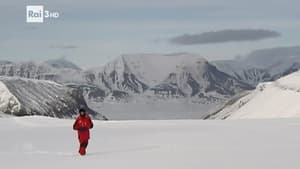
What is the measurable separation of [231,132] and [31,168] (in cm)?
1413

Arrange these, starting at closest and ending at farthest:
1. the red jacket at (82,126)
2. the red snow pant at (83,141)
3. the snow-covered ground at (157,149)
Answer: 1. the snow-covered ground at (157,149)
2. the red snow pant at (83,141)
3. the red jacket at (82,126)

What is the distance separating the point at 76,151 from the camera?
21781mm

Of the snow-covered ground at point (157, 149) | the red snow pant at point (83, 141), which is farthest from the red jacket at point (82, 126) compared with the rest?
the snow-covered ground at point (157, 149)

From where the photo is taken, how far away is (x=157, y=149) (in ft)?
69.1

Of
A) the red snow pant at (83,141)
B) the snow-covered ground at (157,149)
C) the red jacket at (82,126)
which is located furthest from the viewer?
the red jacket at (82,126)

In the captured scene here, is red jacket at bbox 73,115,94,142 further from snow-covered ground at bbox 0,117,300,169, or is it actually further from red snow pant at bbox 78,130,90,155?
snow-covered ground at bbox 0,117,300,169

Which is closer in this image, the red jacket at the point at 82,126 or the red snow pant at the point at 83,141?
the red snow pant at the point at 83,141

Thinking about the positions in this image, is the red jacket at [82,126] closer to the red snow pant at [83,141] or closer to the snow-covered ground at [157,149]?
the red snow pant at [83,141]

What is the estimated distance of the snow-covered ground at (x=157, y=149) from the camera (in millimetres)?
16953

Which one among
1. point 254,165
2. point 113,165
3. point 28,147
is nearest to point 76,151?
point 28,147

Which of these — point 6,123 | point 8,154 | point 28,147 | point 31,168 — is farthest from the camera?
point 6,123

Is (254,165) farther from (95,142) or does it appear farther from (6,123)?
(6,123)

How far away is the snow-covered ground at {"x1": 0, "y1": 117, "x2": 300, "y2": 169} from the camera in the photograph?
1695 centimetres

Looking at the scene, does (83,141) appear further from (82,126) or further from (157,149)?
(157,149)
